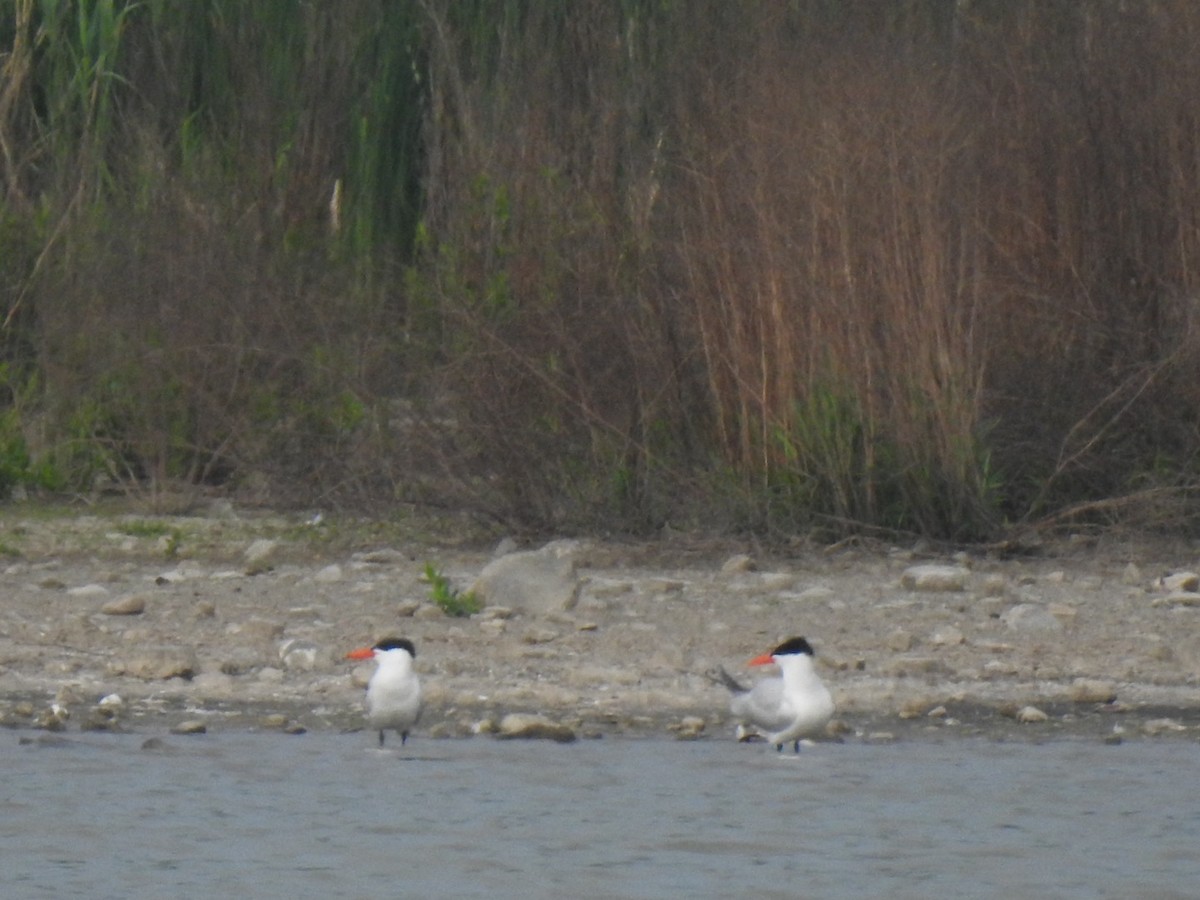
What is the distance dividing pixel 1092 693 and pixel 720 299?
8.56 feet

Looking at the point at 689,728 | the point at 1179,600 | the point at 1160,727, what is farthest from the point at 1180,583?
the point at 689,728

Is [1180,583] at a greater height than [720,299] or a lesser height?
lesser

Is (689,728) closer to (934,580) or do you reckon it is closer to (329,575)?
(934,580)

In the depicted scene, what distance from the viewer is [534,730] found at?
Answer: 268 inches

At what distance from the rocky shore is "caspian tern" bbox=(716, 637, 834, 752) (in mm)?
237

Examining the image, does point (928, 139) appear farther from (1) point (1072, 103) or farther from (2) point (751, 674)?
(2) point (751, 674)

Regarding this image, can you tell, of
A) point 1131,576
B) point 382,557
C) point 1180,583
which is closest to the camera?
point 1180,583

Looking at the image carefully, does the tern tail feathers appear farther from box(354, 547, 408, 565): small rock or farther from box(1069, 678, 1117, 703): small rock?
box(354, 547, 408, 565): small rock

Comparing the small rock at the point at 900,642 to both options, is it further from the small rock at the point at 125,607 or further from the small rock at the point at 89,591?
the small rock at the point at 89,591

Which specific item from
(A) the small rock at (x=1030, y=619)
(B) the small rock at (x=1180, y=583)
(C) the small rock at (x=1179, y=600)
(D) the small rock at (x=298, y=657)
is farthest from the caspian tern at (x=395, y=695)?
(B) the small rock at (x=1180, y=583)

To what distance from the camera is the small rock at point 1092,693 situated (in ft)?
24.0

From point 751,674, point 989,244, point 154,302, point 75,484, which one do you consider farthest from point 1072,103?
point 75,484

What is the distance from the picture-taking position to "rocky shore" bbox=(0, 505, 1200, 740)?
282 inches

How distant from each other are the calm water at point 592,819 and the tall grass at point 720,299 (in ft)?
8.81
